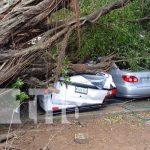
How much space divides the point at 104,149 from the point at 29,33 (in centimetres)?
317

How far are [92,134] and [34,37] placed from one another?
2.61 metres

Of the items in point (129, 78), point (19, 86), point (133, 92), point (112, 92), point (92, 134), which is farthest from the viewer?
point (133, 92)

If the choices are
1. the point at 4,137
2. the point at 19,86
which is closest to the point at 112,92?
the point at 19,86

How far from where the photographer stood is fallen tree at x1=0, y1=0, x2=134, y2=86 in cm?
834

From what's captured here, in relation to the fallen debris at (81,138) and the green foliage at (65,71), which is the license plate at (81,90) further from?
the fallen debris at (81,138)

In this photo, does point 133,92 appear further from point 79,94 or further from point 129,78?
point 79,94

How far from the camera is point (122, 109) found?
35.0 feet

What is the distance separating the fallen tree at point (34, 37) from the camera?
8.34 m

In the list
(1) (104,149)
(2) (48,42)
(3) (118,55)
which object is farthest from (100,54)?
(1) (104,149)

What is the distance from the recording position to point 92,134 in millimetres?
8844

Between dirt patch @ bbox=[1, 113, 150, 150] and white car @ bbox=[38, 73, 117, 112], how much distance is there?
47 centimetres

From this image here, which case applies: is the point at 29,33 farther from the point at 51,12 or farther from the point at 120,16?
the point at 120,16

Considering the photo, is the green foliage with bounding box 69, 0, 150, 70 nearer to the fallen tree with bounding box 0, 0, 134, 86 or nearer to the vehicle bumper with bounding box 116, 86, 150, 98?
the vehicle bumper with bounding box 116, 86, 150, 98

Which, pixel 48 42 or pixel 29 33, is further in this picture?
pixel 29 33
